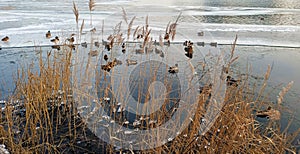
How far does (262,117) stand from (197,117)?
3.74 feet

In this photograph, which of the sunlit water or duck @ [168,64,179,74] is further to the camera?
the sunlit water

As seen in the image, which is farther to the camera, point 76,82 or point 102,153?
point 76,82

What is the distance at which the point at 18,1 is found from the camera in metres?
11.1

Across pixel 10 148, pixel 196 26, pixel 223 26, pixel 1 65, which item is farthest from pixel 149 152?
pixel 223 26

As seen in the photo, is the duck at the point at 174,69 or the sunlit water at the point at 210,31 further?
the sunlit water at the point at 210,31

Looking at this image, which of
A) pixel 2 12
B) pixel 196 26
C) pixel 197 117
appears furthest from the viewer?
pixel 2 12

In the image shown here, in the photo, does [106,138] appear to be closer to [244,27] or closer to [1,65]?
[1,65]

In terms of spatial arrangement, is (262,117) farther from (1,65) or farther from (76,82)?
(1,65)

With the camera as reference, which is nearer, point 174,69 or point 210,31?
point 174,69

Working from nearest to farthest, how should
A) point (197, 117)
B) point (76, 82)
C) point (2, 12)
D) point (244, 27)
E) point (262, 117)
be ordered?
point (197, 117)
point (76, 82)
point (262, 117)
point (244, 27)
point (2, 12)

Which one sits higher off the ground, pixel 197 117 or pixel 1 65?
pixel 197 117

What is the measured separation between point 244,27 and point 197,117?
18.8ft

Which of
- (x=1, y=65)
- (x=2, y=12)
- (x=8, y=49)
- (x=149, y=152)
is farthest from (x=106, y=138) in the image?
(x=2, y=12)

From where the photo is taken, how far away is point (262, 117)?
2.81 metres
